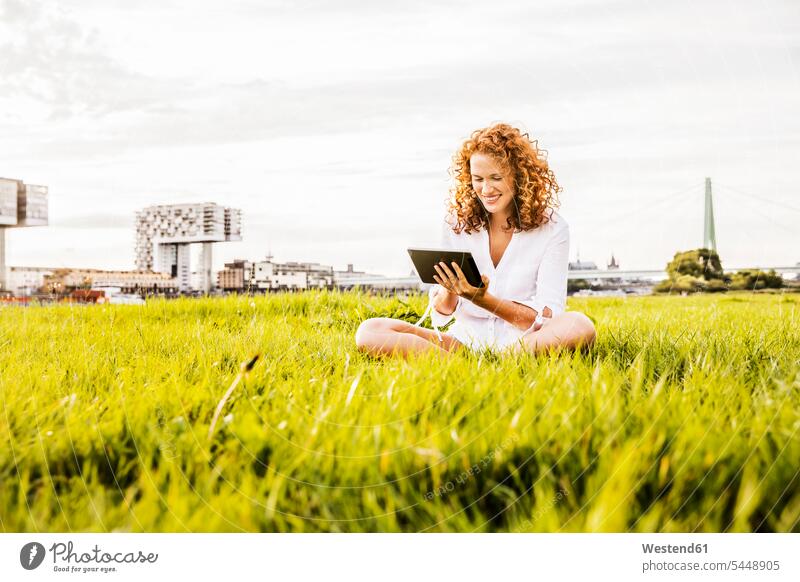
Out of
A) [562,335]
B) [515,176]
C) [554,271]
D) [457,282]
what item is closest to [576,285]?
[554,271]

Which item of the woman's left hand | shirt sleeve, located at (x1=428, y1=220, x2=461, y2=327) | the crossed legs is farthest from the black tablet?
the crossed legs

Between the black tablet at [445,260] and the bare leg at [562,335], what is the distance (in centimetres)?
30

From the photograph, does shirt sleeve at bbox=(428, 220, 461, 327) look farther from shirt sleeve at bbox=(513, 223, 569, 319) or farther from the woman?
shirt sleeve at bbox=(513, 223, 569, 319)

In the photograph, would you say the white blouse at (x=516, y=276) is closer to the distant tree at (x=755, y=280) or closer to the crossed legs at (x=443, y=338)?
the crossed legs at (x=443, y=338)

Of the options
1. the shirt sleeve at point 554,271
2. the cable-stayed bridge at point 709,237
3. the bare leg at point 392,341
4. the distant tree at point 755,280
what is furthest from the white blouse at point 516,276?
the distant tree at point 755,280

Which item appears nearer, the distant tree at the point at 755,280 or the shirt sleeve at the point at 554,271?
the distant tree at the point at 755,280

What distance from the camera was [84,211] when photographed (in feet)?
6.86

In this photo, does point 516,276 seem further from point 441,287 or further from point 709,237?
point 709,237

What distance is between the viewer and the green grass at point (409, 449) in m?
1.33

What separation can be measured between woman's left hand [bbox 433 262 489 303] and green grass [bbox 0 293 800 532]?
37 centimetres

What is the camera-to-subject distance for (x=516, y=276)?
2621mm

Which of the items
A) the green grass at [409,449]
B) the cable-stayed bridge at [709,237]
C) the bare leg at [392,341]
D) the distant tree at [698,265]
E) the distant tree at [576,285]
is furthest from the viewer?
the distant tree at [576,285]
